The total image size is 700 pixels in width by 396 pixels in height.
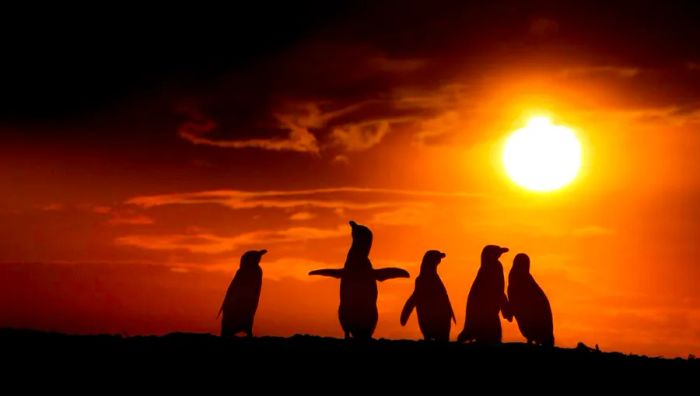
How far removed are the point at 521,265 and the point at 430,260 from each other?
87.1 inches

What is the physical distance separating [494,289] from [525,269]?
3.53ft

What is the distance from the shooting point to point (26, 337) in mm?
16812

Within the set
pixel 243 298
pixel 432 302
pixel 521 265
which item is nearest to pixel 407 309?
pixel 432 302

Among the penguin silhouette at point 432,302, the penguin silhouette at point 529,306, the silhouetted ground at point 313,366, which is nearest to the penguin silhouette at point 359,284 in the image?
the penguin silhouette at point 432,302

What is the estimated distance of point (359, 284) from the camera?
72.2 ft

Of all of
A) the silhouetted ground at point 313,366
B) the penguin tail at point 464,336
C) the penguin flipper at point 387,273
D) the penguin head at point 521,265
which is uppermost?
the penguin head at point 521,265

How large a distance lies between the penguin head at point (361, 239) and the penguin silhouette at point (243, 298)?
242 centimetres

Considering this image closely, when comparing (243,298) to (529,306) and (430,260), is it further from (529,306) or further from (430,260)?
(529,306)

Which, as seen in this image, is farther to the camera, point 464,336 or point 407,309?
point 407,309

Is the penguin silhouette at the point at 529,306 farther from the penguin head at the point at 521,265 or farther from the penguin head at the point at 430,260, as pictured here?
the penguin head at the point at 430,260

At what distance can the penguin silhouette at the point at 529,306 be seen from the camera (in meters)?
22.2

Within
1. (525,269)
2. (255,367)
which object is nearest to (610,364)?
(255,367)

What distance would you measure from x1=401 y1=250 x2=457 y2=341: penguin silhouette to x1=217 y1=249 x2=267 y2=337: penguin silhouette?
3.85 metres

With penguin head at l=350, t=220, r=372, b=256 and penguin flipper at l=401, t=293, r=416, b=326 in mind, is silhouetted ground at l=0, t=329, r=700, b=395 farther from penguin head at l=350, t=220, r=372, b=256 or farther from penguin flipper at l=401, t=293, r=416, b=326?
penguin flipper at l=401, t=293, r=416, b=326
